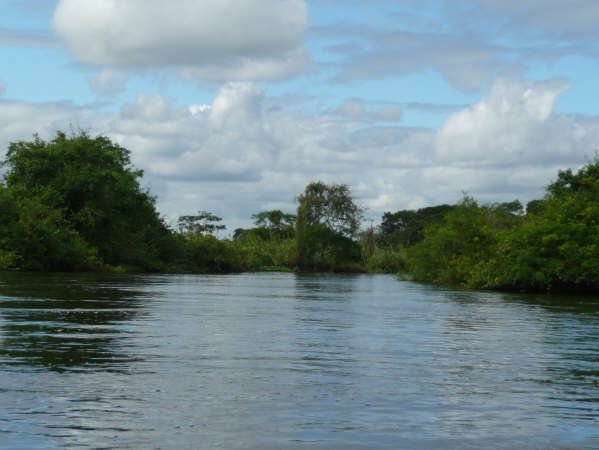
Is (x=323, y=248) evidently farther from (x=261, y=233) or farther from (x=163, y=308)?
(x=163, y=308)

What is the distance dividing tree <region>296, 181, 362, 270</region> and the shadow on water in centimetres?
9607

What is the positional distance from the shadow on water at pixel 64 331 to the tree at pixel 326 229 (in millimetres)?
96073

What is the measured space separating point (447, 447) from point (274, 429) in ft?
6.28

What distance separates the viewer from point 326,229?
129750 millimetres

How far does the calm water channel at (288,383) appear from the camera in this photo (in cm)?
937

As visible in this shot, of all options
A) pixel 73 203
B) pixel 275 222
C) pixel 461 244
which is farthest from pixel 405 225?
pixel 461 244

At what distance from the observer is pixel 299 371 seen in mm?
14164

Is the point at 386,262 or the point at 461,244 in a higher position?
the point at 461,244

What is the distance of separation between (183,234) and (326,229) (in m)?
27.1

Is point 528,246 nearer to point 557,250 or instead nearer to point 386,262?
point 557,250

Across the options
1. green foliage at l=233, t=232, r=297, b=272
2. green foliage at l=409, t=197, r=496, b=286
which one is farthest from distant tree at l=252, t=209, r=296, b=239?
green foliage at l=409, t=197, r=496, b=286

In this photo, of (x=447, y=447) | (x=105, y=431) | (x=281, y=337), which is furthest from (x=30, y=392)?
(x=281, y=337)

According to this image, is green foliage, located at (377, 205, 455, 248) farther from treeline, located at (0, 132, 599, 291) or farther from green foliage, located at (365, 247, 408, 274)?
treeline, located at (0, 132, 599, 291)

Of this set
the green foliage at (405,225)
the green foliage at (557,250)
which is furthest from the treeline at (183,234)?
the green foliage at (405,225)
